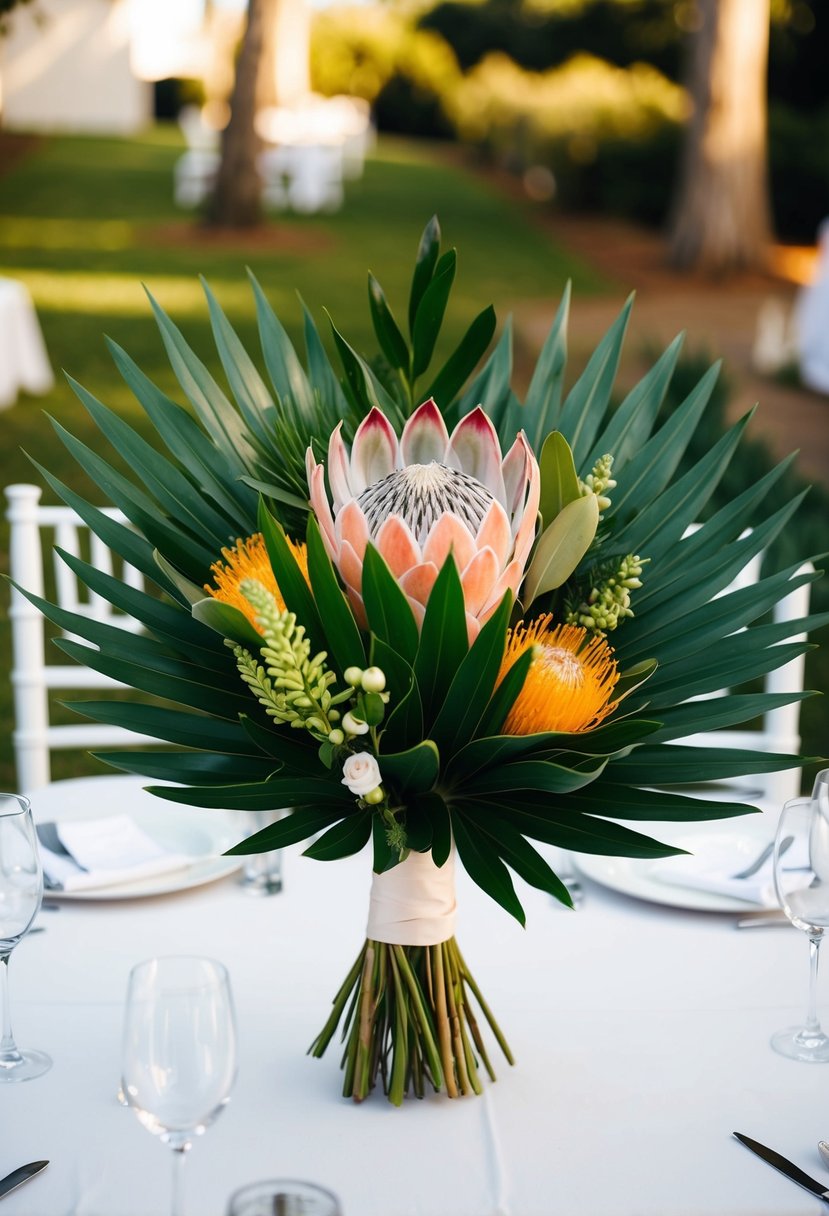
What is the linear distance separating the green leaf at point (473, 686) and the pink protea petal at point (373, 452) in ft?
0.74

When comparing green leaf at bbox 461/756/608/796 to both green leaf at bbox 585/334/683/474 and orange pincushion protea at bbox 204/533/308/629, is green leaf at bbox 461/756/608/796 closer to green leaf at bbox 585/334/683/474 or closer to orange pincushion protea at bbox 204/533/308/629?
orange pincushion protea at bbox 204/533/308/629

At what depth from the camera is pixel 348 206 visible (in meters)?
16.5

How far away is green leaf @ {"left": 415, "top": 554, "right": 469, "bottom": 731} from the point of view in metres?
0.95

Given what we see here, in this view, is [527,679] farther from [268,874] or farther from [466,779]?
[268,874]

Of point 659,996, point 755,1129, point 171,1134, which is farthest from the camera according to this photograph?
point 659,996

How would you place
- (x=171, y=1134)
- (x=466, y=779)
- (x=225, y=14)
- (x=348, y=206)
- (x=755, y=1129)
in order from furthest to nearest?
1. (x=225, y=14)
2. (x=348, y=206)
3. (x=755, y=1129)
4. (x=466, y=779)
5. (x=171, y=1134)

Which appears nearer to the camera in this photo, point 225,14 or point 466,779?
point 466,779

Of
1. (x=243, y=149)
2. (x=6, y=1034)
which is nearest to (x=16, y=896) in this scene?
(x=6, y=1034)

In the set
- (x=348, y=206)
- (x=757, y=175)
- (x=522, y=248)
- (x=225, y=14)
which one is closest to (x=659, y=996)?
(x=757, y=175)

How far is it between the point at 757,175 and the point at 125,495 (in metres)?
12.0

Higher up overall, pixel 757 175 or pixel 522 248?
pixel 757 175

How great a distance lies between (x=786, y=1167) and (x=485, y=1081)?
0.87ft

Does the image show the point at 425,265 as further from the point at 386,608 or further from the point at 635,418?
the point at 386,608

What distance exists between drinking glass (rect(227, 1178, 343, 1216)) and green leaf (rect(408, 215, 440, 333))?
0.73m
